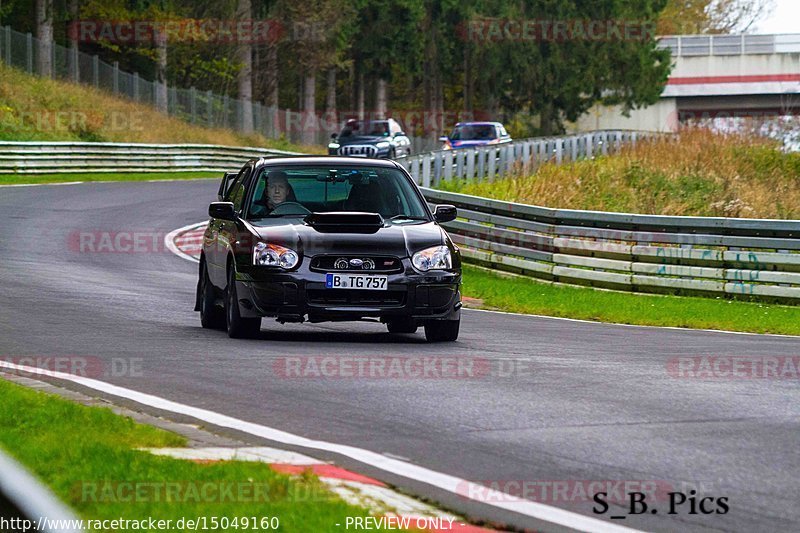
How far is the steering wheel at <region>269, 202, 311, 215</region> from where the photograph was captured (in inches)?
523

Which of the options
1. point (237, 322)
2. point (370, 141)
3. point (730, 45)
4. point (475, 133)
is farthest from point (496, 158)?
point (730, 45)

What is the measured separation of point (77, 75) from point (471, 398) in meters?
47.7

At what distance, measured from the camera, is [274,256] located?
40.9 ft

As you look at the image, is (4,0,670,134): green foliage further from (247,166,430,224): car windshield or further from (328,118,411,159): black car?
(247,166,430,224): car windshield

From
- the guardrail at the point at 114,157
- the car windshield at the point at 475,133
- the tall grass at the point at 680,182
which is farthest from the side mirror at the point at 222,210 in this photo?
the car windshield at the point at 475,133

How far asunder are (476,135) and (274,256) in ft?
132

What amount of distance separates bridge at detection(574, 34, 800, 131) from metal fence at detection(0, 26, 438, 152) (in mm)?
18427

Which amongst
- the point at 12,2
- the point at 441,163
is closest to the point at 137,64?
the point at 12,2

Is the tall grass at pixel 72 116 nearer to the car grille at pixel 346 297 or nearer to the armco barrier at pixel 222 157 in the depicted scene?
the armco barrier at pixel 222 157

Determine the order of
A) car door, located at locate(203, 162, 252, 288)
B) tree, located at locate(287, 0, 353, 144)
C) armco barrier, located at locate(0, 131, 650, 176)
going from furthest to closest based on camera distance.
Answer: tree, located at locate(287, 0, 353, 144) → armco barrier, located at locate(0, 131, 650, 176) → car door, located at locate(203, 162, 252, 288)

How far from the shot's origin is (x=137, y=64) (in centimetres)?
7012

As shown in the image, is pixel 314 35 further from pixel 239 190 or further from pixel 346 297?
pixel 346 297

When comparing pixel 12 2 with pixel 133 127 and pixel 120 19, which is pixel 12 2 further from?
pixel 133 127

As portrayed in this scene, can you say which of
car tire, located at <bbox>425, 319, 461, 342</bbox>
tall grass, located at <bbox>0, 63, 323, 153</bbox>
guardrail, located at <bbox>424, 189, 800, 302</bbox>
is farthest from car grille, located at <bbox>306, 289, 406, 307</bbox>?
tall grass, located at <bbox>0, 63, 323, 153</bbox>
